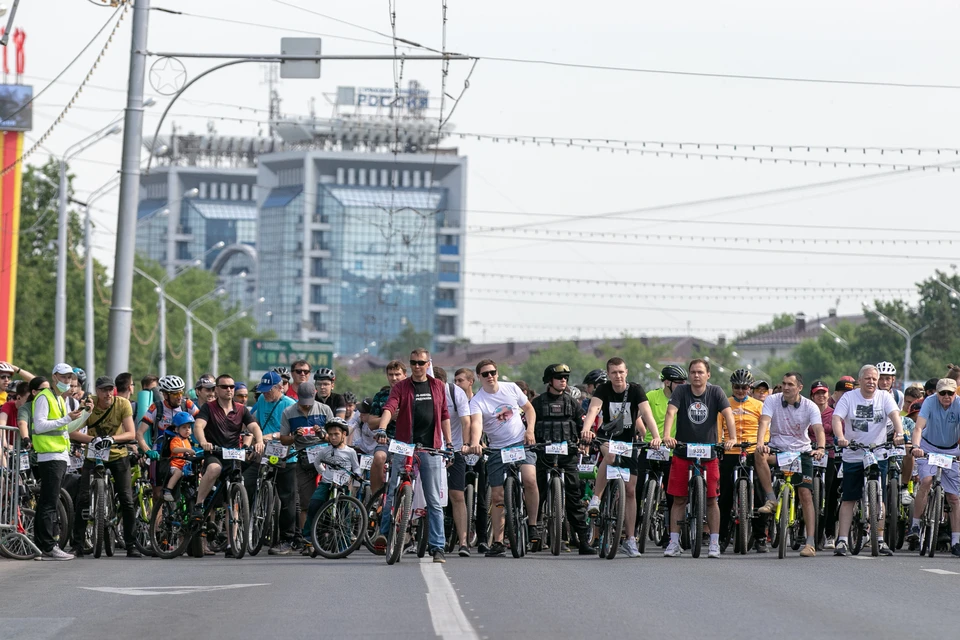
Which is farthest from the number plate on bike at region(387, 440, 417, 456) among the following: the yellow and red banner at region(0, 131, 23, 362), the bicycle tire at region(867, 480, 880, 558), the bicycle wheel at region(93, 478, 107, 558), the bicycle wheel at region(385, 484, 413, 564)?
the yellow and red banner at region(0, 131, 23, 362)

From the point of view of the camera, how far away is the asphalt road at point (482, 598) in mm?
10602

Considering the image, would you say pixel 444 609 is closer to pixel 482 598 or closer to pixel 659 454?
pixel 482 598

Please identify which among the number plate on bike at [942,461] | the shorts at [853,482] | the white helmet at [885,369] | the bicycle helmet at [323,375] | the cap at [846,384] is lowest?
the shorts at [853,482]

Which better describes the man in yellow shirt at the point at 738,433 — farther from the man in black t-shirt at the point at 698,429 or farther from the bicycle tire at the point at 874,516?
the bicycle tire at the point at 874,516

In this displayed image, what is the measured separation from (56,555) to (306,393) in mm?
2682

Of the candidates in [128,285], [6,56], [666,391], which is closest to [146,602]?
[666,391]

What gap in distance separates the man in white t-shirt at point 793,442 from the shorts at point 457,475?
276 centimetres

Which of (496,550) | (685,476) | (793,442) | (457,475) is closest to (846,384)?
(793,442)

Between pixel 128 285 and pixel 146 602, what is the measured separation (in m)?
12.7

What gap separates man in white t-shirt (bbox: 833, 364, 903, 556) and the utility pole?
33.4ft

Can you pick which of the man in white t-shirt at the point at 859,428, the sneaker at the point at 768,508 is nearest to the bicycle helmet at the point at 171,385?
the sneaker at the point at 768,508

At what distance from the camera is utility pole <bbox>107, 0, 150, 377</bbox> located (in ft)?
80.3

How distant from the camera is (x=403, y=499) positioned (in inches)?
623

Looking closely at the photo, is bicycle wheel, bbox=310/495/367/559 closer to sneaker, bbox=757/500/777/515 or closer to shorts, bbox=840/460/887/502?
sneaker, bbox=757/500/777/515
